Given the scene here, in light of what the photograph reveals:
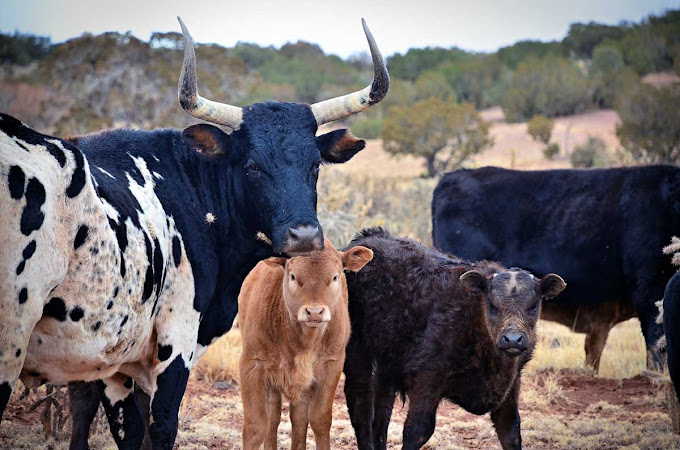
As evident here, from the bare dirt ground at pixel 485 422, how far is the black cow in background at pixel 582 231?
70 centimetres

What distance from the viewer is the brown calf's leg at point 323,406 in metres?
6.18

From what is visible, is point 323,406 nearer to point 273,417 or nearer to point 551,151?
point 273,417

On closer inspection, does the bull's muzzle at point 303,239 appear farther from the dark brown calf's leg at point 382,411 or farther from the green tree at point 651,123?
the green tree at point 651,123

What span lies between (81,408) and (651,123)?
86.4 ft

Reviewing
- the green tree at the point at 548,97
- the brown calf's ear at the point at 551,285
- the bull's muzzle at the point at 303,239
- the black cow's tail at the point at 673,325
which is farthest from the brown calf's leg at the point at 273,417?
the green tree at the point at 548,97

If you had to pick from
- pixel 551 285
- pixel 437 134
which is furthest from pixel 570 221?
pixel 437 134

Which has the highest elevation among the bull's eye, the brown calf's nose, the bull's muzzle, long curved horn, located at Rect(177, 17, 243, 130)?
long curved horn, located at Rect(177, 17, 243, 130)

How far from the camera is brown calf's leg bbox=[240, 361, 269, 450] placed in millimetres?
5988

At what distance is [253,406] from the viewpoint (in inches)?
237

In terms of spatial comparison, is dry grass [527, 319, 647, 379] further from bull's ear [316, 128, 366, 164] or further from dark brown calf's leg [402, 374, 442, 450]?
bull's ear [316, 128, 366, 164]

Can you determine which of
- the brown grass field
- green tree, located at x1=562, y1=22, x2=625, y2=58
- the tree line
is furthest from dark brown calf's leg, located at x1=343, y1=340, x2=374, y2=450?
green tree, located at x1=562, y1=22, x2=625, y2=58

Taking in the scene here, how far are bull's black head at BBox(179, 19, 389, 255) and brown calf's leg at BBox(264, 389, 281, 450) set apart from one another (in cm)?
185

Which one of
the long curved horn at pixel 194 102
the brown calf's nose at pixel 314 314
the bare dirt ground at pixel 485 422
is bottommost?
the bare dirt ground at pixel 485 422

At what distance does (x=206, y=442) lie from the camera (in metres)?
7.04
